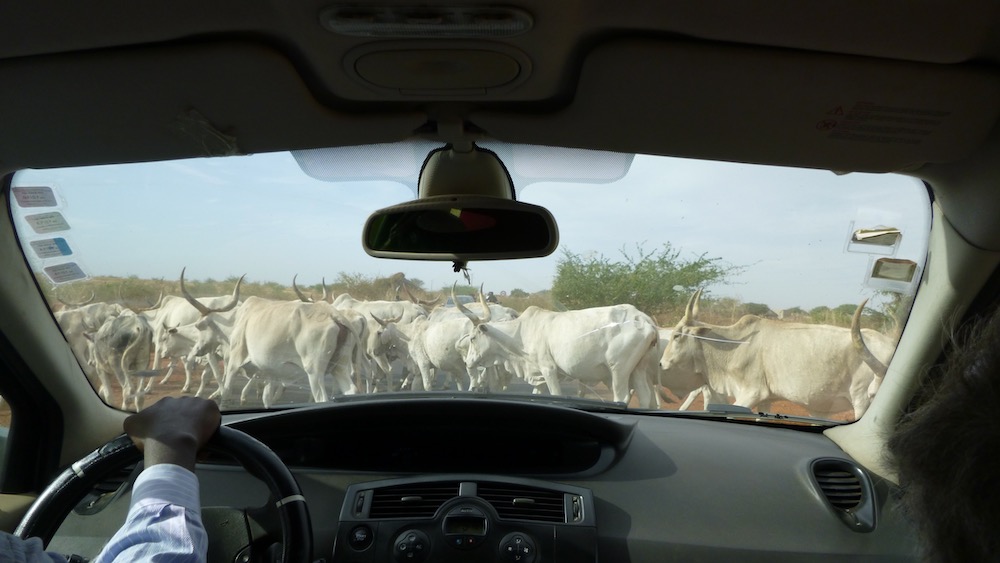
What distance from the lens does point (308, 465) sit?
327cm

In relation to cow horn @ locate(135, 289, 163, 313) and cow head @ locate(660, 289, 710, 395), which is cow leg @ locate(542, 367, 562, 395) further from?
cow horn @ locate(135, 289, 163, 313)

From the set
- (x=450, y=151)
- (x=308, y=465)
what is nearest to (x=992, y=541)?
(x=450, y=151)

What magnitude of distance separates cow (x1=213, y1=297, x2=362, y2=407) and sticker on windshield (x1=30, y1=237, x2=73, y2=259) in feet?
3.79

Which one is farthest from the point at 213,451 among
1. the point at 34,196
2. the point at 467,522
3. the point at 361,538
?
the point at 34,196

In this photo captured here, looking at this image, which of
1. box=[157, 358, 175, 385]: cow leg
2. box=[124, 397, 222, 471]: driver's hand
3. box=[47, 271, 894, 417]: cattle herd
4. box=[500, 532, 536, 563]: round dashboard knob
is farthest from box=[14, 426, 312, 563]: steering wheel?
box=[157, 358, 175, 385]: cow leg

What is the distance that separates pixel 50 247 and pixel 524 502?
105 inches

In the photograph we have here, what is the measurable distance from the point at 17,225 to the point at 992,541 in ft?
12.9

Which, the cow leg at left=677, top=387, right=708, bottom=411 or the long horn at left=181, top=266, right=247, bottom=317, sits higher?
the long horn at left=181, top=266, right=247, bottom=317

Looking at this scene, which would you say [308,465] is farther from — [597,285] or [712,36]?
[712,36]

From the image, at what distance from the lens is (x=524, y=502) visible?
9.60ft

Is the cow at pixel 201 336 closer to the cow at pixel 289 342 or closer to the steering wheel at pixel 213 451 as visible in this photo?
the cow at pixel 289 342

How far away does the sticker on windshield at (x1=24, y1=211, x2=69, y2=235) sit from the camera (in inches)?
134

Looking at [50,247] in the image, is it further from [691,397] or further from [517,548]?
[691,397]

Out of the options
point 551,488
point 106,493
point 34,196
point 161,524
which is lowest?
point 106,493
